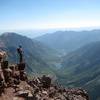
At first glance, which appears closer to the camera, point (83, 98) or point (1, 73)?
point (1, 73)

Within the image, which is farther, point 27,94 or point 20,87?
point 20,87

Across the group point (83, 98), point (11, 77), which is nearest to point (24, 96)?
point (11, 77)

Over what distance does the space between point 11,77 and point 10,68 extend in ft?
12.5

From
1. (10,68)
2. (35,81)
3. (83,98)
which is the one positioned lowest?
(83,98)

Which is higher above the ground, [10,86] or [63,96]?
[10,86]

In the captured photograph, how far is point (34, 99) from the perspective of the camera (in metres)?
51.1

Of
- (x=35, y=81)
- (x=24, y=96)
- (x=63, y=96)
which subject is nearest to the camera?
(x=24, y=96)

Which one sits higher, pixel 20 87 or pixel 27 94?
pixel 20 87

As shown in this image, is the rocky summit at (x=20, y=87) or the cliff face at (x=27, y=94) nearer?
the cliff face at (x=27, y=94)

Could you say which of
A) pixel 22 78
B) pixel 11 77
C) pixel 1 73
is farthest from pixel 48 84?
pixel 1 73

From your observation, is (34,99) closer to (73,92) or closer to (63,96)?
(63,96)

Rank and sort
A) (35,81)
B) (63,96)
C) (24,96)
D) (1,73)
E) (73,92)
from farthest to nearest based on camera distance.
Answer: (73,92), (35,81), (63,96), (1,73), (24,96)

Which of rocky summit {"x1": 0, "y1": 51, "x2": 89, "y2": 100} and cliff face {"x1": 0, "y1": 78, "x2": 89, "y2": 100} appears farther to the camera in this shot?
rocky summit {"x1": 0, "y1": 51, "x2": 89, "y2": 100}

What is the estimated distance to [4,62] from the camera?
5947 centimetres
